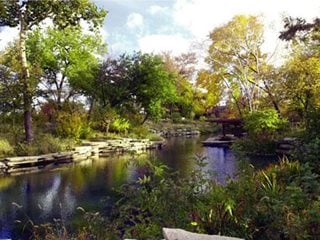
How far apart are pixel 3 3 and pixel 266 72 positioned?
1338 cm

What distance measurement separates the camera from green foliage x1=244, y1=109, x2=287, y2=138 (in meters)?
16.6

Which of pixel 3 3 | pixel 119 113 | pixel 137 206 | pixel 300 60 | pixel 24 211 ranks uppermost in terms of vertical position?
pixel 3 3

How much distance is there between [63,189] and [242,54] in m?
15.8

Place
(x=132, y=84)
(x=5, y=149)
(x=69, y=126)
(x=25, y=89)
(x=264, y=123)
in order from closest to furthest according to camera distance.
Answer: (x=5, y=149) < (x=25, y=89) < (x=69, y=126) < (x=264, y=123) < (x=132, y=84)

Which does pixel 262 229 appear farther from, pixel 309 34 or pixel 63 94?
pixel 63 94

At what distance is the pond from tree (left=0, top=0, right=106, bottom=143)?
3.19m

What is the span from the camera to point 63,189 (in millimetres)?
9055

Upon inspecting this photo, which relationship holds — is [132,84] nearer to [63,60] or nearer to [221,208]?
[63,60]

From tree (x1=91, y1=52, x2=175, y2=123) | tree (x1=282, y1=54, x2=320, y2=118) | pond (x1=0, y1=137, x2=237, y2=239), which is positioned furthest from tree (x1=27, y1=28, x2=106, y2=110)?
tree (x1=282, y1=54, x2=320, y2=118)

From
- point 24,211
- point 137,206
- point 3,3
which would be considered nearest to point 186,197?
point 137,206

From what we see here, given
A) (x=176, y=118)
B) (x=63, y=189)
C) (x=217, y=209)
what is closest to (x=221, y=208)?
(x=217, y=209)

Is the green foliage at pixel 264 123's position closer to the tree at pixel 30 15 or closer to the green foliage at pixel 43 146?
the green foliage at pixel 43 146

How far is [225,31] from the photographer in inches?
864

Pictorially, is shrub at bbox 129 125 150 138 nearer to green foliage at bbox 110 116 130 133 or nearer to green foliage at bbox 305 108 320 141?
green foliage at bbox 110 116 130 133
